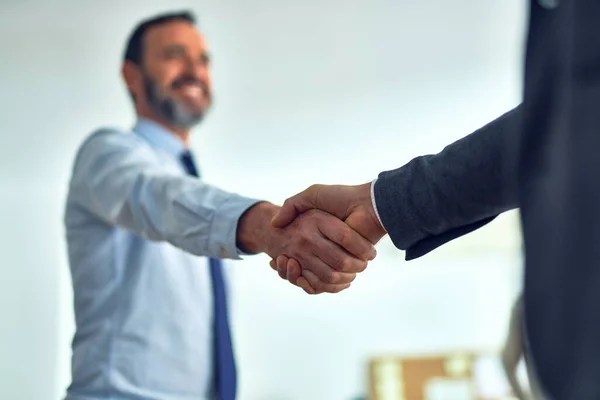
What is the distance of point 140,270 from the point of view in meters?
1.34

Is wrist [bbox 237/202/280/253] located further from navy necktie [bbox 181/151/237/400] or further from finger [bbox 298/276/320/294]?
navy necktie [bbox 181/151/237/400]

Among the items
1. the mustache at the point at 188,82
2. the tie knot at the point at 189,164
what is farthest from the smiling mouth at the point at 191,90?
the tie knot at the point at 189,164

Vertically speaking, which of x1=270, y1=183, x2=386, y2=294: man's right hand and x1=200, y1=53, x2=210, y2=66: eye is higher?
x1=200, y1=53, x2=210, y2=66: eye

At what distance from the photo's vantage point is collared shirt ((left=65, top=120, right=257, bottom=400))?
1.22 meters

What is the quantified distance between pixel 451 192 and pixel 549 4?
0.98 ft

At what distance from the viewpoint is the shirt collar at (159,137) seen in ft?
5.37

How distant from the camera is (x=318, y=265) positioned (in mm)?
1213

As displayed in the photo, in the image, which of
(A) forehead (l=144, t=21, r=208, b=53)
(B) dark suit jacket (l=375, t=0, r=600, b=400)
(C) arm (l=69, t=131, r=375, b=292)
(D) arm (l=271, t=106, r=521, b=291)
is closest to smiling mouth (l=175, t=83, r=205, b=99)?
(A) forehead (l=144, t=21, r=208, b=53)

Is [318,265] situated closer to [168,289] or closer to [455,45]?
[168,289]

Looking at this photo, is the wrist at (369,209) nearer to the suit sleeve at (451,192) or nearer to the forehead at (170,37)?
the suit sleeve at (451,192)

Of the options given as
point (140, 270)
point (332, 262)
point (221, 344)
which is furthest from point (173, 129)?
point (332, 262)

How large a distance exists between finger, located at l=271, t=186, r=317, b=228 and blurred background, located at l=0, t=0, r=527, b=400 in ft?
6.35

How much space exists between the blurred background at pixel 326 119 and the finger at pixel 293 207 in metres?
1.93

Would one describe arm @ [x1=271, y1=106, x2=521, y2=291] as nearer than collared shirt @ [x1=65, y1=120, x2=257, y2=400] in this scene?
Yes
